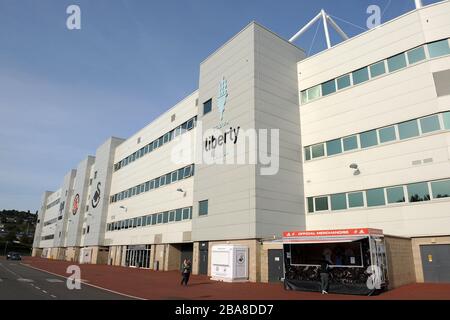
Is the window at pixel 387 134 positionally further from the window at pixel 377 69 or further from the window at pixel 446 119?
the window at pixel 377 69

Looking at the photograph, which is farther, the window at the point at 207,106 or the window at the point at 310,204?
the window at the point at 207,106

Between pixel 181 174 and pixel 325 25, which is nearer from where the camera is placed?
pixel 325 25

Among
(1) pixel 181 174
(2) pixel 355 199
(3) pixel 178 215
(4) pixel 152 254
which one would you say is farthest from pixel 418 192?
(4) pixel 152 254

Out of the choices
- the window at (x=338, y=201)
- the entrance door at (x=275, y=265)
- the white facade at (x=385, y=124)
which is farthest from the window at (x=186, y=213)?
the window at (x=338, y=201)

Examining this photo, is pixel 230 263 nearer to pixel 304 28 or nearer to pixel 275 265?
pixel 275 265

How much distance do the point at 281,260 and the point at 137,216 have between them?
29.0 m

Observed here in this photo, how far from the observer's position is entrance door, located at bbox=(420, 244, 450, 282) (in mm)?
19719

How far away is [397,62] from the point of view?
24.0 m

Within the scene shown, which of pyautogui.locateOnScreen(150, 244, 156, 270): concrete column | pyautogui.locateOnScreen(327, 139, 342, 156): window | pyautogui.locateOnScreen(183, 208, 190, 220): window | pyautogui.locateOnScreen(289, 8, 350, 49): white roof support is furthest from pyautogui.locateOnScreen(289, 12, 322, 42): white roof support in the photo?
pyautogui.locateOnScreen(150, 244, 156, 270): concrete column

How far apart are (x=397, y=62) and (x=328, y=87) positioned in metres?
5.80

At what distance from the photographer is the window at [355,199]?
24266mm

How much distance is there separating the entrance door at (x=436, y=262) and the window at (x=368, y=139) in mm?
7847

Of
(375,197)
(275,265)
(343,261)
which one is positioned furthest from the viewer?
(375,197)

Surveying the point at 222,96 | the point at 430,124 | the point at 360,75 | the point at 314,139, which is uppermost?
the point at 222,96
